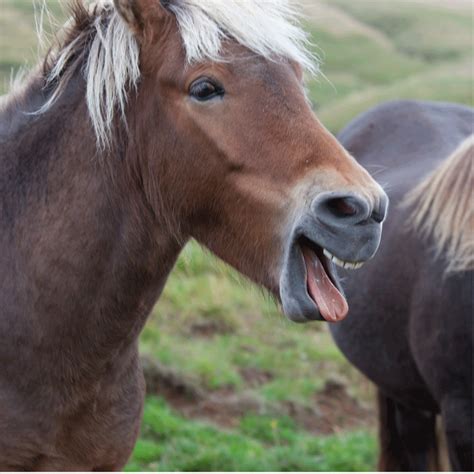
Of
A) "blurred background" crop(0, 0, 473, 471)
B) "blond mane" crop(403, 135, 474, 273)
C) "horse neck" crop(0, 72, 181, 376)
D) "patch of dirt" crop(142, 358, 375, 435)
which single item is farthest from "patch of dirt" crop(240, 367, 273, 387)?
"horse neck" crop(0, 72, 181, 376)

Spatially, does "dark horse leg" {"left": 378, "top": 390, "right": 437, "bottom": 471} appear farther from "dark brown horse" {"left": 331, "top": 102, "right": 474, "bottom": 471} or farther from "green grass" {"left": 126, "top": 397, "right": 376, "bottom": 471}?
"green grass" {"left": 126, "top": 397, "right": 376, "bottom": 471}

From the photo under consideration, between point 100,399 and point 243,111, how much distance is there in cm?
109

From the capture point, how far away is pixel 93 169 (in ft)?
9.43

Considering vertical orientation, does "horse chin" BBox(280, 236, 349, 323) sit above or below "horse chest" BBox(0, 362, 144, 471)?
above

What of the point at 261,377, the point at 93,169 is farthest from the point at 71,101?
the point at 261,377

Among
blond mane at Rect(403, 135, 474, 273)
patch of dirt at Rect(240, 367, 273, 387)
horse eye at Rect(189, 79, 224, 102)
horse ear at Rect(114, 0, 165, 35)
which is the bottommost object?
patch of dirt at Rect(240, 367, 273, 387)

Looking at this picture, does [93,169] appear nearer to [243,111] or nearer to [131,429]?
[243,111]

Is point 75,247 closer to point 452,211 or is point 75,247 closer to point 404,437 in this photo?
point 452,211

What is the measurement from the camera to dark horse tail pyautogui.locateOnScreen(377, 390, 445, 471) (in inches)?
212

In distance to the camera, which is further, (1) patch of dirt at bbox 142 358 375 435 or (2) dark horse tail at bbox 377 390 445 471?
(1) patch of dirt at bbox 142 358 375 435

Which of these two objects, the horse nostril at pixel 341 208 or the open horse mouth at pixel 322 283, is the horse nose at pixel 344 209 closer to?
the horse nostril at pixel 341 208

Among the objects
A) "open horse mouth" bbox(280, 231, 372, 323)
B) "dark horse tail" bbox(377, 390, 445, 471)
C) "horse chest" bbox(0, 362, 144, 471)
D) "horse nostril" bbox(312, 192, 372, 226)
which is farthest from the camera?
"dark horse tail" bbox(377, 390, 445, 471)

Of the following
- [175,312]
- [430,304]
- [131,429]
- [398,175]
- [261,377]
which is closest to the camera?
[131,429]

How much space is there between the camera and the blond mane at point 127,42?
107 inches
